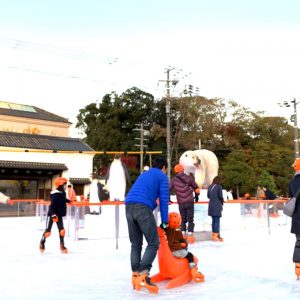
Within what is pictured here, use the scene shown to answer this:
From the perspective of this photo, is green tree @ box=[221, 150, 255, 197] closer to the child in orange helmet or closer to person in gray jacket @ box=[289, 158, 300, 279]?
the child in orange helmet

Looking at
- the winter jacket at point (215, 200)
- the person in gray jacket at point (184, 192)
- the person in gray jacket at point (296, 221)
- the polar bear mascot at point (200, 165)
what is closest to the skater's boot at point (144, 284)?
the person in gray jacket at point (296, 221)

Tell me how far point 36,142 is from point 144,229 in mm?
26753

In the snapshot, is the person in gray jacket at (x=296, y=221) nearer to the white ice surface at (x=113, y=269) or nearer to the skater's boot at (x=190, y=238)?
the white ice surface at (x=113, y=269)

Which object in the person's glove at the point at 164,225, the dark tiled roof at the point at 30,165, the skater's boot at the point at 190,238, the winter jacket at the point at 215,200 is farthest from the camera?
the dark tiled roof at the point at 30,165

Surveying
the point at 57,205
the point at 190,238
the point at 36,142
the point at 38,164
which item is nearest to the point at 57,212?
the point at 57,205

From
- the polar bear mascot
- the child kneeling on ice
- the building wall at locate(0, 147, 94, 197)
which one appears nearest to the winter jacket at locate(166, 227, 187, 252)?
the child kneeling on ice

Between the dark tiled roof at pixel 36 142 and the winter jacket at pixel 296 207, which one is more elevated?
the dark tiled roof at pixel 36 142

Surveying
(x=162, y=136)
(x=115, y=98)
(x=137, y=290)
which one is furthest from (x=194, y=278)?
(x=115, y=98)

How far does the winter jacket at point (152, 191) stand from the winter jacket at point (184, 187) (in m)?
3.60

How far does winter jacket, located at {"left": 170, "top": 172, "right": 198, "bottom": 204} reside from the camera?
7.91 meters

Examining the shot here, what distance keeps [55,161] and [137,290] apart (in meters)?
24.4

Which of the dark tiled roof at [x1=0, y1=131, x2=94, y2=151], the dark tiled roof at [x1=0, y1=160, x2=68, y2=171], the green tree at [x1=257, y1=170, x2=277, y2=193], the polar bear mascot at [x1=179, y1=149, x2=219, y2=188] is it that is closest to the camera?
the polar bear mascot at [x1=179, y1=149, x2=219, y2=188]

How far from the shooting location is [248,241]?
28.9 feet

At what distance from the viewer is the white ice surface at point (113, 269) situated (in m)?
4.07
